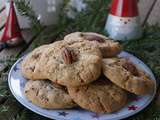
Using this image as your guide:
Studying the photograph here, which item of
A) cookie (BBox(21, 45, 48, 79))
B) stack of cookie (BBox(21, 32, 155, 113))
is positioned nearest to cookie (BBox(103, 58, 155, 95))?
stack of cookie (BBox(21, 32, 155, 113))

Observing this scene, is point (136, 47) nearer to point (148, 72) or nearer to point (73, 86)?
point (148, 72)

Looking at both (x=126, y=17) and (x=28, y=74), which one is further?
(x=126, y=17)

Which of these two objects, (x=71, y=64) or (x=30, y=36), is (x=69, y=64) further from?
(x=30, y=36)

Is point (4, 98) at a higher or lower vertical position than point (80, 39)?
lower

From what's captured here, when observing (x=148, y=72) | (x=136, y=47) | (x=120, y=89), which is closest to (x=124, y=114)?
(x=120, y=89)

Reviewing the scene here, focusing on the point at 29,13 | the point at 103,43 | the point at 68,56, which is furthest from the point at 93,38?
the point at 29,13

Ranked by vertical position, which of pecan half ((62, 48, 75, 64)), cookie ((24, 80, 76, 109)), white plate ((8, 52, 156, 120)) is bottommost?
white plate ((8, 52, 156, 120))

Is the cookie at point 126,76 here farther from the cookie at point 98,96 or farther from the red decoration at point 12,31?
the red decoration at point 12,31

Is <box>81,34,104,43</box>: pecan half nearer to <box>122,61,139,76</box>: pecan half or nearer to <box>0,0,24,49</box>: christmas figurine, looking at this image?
<box>122,61,139,76</box>: pecan half
